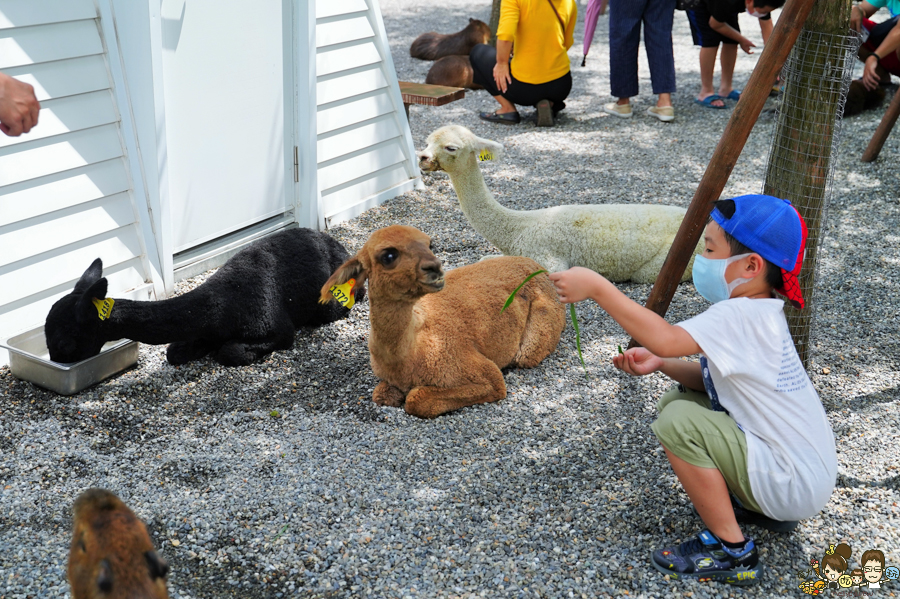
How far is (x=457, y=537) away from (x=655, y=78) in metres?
7.74

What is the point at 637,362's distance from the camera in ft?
10.1

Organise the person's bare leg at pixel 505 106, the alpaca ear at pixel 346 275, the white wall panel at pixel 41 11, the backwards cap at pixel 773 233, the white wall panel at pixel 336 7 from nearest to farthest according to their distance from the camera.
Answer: the backwards cap at pixel 773 233 → the alpaca ear at pixel 346 275 → the white wall panel at pixel 41 11 → the white wall panel at pixel 336 7 → the person's bare leg at pixel 505 106

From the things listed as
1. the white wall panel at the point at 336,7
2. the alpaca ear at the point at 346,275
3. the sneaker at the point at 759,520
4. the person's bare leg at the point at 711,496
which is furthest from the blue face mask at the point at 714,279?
the white wall panel at the point at 336,7

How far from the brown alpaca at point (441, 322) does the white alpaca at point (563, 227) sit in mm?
930

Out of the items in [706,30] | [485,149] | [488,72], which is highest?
[706,30]

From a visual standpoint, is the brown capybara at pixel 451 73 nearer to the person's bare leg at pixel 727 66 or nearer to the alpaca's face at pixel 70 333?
the person's bare leg at pixel 727 66

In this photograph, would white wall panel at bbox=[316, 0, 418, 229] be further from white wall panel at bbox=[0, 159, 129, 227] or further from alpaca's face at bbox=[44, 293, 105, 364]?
alpaca's face at bbox=[44, 293, 105, 364]

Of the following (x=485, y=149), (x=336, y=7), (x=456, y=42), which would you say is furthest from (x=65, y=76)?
(x=456, y=42)

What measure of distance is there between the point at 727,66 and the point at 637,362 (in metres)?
8.39

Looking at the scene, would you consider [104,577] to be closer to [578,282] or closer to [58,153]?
[578,282]

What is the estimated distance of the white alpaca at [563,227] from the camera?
560 centimetres

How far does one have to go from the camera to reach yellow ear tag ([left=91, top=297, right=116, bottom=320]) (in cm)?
412

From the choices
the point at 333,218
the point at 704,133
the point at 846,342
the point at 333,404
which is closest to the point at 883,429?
the point at 846,342

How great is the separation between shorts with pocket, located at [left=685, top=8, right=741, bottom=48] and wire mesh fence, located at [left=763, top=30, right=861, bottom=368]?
20.8 feet
